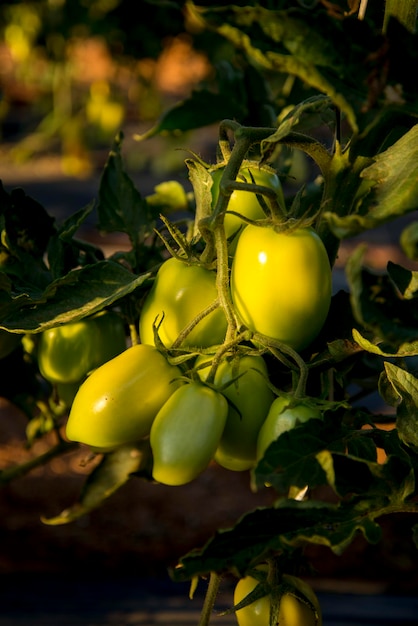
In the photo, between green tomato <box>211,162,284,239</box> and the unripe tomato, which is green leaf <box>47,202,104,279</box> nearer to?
green tomato <box>211,162,284,239</box>

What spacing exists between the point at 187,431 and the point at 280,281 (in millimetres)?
101

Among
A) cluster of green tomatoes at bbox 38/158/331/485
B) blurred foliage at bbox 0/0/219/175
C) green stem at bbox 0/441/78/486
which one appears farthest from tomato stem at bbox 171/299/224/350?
blurred foliage at bbox 0/0/219/175

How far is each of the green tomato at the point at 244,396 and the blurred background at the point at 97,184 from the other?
138mm

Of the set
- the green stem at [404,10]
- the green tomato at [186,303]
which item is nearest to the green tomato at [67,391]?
the green tomato at [186,303]

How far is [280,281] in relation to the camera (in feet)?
1.44

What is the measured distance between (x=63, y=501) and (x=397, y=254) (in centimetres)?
251

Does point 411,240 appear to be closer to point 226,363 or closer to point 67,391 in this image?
point 226,363

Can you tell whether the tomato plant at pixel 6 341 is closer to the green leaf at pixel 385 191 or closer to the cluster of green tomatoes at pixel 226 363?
the cluster of green tomatoes at pixel 226 363

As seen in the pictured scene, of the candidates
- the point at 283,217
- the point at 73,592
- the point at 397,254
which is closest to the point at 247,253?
the point at 283,217

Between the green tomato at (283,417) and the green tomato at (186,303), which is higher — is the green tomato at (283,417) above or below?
below

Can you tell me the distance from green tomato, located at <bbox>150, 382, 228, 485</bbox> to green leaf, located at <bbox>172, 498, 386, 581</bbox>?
50 mm

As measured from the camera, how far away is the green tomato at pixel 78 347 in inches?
21.9

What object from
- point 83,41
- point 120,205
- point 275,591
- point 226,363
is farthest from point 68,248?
point 83,41

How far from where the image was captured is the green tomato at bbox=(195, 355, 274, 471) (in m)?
0.48
